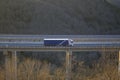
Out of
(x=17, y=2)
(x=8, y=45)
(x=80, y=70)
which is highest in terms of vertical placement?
(x=17, y=2)

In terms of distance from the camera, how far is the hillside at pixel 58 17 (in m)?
58.8

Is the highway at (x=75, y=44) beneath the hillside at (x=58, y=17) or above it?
beneath

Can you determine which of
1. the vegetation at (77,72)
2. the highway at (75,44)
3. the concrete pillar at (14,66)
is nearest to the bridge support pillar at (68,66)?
the vegetation at (77,72)

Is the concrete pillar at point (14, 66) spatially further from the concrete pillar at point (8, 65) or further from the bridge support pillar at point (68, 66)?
the bridge support pillar at point (68, 66)


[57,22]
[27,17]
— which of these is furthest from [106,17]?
[27,17]

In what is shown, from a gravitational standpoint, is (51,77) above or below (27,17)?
below

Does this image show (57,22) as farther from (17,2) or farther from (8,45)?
(8,45)

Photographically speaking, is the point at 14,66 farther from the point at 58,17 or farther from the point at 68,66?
the point at 58,17

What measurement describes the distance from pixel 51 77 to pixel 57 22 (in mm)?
25004

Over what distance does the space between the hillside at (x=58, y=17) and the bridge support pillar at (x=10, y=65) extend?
62.2 feet

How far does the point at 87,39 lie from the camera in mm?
39594

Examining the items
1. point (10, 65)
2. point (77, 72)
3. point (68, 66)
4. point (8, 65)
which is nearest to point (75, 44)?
point (68, 66)

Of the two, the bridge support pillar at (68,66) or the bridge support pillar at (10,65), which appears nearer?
the bridge support pillar at (10,65)

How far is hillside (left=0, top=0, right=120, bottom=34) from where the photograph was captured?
5878 cm
